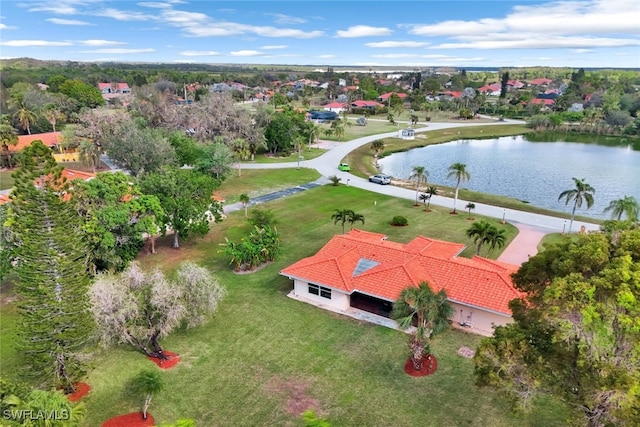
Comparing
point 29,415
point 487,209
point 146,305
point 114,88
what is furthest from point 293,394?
point 114,88

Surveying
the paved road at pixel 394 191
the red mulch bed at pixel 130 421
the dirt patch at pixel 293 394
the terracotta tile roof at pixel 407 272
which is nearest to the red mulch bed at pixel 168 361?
the red mulch bed at pixel 130 421

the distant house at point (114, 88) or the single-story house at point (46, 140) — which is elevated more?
the distant house at point (114, 88)

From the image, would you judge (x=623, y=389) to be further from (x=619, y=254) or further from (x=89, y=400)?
(x=89, y=400)

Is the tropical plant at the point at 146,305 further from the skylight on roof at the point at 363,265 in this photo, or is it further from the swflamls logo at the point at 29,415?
the skylight on roof at the point at 363,265

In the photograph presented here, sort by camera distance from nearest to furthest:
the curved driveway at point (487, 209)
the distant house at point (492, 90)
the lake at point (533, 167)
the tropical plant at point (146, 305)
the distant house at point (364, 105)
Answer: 1. the tropical plant at point (146, 305)
2. the curved driveway at point (487, 209)
3. the lake at point (533, 167)
4. the distant house at point (364, 105)
5. the distant house at point (492, 90)

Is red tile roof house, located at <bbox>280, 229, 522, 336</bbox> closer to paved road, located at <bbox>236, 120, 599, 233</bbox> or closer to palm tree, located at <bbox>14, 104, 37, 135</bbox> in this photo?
paved road, located at <bbox>236, 120, 599, 233</bbox>

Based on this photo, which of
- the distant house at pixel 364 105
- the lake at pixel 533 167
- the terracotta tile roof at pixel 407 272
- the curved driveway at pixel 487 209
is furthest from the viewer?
the distant house at pixel 364 105

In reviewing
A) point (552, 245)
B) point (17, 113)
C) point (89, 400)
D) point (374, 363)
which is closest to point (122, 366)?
point (89, 400)
